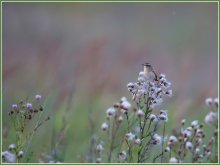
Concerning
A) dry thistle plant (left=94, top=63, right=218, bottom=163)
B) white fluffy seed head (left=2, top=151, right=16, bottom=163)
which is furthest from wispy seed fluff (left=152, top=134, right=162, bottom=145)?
white fluffy seed head (left=2, top=151, right=16, bottom=163)

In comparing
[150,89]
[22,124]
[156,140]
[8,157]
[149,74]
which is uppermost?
[149,74]

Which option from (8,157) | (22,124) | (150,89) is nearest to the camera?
(8,157)

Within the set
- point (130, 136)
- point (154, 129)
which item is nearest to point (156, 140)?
point (154, 129)

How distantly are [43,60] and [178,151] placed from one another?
3324mm

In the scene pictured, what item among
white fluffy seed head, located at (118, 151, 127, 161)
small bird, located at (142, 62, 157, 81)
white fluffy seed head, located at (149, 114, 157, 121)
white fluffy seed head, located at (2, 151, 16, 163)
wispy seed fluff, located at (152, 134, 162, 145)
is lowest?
white fluffy seed head, located at (2, 151, 16, 163)

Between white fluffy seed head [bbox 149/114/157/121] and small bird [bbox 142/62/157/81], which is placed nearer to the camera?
white fluffy seed head [bbox 149/114/157/121]

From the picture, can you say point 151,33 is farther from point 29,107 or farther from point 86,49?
point 29,107

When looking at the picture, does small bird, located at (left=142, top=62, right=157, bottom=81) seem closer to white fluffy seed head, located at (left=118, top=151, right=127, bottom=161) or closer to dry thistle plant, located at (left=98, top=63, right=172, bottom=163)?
dry thistle plant, located at (left=98, top=63, right=172, bottom=163)

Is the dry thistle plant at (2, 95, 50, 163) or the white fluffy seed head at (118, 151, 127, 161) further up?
the dry thistle plant at (2, 95, 50, 163)

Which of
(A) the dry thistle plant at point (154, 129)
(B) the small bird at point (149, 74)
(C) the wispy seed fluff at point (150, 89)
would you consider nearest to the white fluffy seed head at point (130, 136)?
(A) the dry thistle plant at point (154, 129)

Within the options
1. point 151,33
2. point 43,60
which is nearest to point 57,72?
point 43,60

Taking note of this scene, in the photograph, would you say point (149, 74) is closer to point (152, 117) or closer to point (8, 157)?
point (152, 117)

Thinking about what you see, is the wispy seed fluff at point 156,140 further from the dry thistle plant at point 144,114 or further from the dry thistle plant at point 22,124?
the dry thistle plant at point 22,124

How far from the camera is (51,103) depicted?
5305 millimetres
